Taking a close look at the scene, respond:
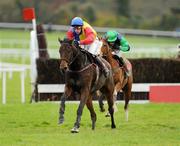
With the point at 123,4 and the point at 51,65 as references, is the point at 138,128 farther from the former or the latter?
the point at 123,4

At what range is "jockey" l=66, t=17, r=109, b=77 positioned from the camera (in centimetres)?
1134

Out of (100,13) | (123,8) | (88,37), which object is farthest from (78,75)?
(123,8)

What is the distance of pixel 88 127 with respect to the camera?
39.8 ft

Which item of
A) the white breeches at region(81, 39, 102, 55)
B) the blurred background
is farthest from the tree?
the white breeches at region(81, 39, 102, 55)

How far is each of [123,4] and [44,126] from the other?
41305 millimetres

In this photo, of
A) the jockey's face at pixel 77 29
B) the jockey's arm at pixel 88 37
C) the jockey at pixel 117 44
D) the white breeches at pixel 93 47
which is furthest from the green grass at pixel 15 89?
the jockey's face at pixel 77 29

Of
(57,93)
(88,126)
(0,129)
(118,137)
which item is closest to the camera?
(118,137)

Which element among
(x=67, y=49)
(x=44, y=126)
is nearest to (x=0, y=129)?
(x=44, y=126)

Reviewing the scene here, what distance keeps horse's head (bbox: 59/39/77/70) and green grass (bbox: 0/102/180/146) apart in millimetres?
1013

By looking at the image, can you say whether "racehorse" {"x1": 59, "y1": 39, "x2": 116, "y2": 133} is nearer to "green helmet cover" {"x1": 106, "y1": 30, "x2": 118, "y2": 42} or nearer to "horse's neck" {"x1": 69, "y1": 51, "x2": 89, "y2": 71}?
"horse's neck" {"x1": 69, "y1": 51, "x2": 89, "y2": 71}

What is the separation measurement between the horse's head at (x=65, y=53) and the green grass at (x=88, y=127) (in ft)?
3.32

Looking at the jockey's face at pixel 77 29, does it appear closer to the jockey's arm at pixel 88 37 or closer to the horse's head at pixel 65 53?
the jockey's arm at pixel 88 37

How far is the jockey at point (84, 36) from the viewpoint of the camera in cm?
1134

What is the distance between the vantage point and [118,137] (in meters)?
10.3
